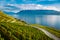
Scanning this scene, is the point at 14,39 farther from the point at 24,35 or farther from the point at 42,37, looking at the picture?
the point at 42,37

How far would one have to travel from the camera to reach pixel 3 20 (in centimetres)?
1527

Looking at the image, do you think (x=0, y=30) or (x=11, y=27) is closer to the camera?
(x=0, y=30)

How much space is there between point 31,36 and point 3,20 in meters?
1.95

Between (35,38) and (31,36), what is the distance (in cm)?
34

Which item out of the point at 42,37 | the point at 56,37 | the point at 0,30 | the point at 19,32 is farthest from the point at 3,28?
the point at 56,37

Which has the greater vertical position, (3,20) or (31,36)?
(3,20)

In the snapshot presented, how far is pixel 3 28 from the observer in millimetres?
13398

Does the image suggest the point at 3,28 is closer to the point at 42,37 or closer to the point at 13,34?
the point at 13,34

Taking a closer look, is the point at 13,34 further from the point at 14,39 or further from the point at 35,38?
the point at 35,38

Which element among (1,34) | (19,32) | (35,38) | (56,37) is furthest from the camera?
(56,37)

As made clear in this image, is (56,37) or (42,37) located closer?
(42,37)

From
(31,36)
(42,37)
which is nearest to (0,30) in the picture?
(31,36)

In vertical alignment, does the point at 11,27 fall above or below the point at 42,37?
above

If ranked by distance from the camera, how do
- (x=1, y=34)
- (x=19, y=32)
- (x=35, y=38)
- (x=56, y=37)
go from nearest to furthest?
(x=1, y=34) < (x=19, y=32) < (x=35, y=38) < (x=56, y=37)
